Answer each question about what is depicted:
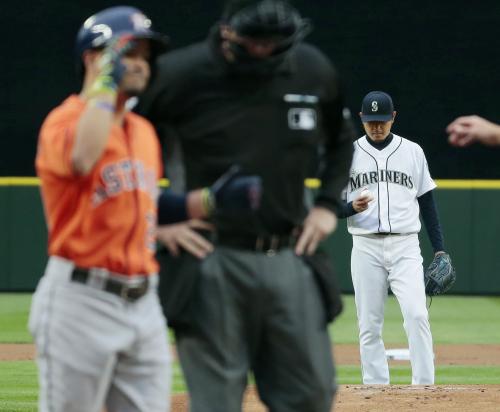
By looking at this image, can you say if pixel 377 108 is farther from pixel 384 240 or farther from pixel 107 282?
pixel 107 282

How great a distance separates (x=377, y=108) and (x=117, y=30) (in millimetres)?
4895


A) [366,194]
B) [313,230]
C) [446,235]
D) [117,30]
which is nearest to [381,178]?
[366,194]

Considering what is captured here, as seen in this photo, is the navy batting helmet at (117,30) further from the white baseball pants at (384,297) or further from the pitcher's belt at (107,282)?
the white baseball pants at (384,297)

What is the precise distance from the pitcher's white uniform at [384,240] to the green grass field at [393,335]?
0.77 meters

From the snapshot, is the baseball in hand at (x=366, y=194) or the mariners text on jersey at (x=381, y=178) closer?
the baseball in hand at (x=366, y=194)

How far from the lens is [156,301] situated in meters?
3.84

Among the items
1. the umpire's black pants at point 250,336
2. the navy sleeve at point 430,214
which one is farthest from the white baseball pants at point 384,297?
the umpire's black pants at point 250,336

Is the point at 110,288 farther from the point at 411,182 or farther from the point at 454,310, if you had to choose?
the point at 454,310

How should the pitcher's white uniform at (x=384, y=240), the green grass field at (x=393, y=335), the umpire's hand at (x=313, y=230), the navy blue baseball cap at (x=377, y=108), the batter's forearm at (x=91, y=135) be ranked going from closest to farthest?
1. the batter's forearm at (x=91, y=135)
2. the umpire's hand at (x=313, y=230)
3. the pitcher's white uniform at (x=384, y=240)
4. the navy blue baseball cap at (x=377, y=108)
5. the green grass field at (x=393, y=335)

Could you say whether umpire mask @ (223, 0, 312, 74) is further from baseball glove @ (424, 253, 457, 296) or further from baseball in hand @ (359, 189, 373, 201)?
baseball glove @ (424, 253, 457, 296)

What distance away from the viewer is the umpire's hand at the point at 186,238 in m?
3.79

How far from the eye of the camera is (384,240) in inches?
332

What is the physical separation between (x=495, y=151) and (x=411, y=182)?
6.71 m

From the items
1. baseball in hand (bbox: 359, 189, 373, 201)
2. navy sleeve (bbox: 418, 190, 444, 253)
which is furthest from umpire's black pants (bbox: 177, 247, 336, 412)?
navy sleeve (bbox: 418, 190, 444, 253)
